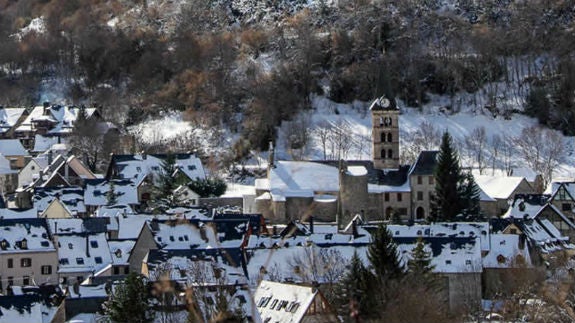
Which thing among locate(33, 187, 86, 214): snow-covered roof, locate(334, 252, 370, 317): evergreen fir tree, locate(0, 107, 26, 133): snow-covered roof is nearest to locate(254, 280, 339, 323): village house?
locate(334, 252, 370, 317): evergreen fir tree

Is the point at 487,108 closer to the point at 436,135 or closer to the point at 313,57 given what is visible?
the point at 436,135

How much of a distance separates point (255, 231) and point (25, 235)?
9217 millimetres

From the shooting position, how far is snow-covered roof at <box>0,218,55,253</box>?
5231 cm

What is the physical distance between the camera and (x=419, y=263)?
4228cm

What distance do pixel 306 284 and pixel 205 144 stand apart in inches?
1981

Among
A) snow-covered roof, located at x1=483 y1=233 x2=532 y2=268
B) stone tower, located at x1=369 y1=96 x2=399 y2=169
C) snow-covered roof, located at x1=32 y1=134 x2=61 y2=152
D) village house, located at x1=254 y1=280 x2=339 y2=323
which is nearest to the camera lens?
village house, located at x1=254 y1=280 x2=339 y2=323

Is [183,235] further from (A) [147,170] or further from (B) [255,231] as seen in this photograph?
(A) [147,170]

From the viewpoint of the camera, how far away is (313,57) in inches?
3866

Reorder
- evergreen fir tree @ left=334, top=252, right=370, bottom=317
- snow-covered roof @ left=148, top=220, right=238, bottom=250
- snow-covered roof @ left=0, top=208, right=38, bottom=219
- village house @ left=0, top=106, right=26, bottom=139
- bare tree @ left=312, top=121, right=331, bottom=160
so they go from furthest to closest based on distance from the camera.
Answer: village house @ left=0, top=106, right=26, bottom=139, bare tree @ left=312, top=121, right=331, bottom=160, snow-covered roof @ left=0, top=208, right=38, bottom=219, snow-covered roof @ left=148, top=220, right=238, bottom=250, evergreen fir tree @ left=334, top=252, right=370, bottom=317

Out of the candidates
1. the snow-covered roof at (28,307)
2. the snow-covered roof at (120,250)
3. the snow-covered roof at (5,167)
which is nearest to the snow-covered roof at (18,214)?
the snow-covered roof at (120,250)

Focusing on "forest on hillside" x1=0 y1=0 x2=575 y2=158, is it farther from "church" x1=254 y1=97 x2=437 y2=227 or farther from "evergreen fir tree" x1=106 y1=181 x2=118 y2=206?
"evergreen fir tree" x1=106 y1=181 x2=118 y2=206

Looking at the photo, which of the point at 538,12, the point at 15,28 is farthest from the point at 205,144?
the point at 15,28

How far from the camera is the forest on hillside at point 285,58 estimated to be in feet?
302

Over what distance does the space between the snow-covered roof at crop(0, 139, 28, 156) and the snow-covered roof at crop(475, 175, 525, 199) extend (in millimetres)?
31550
